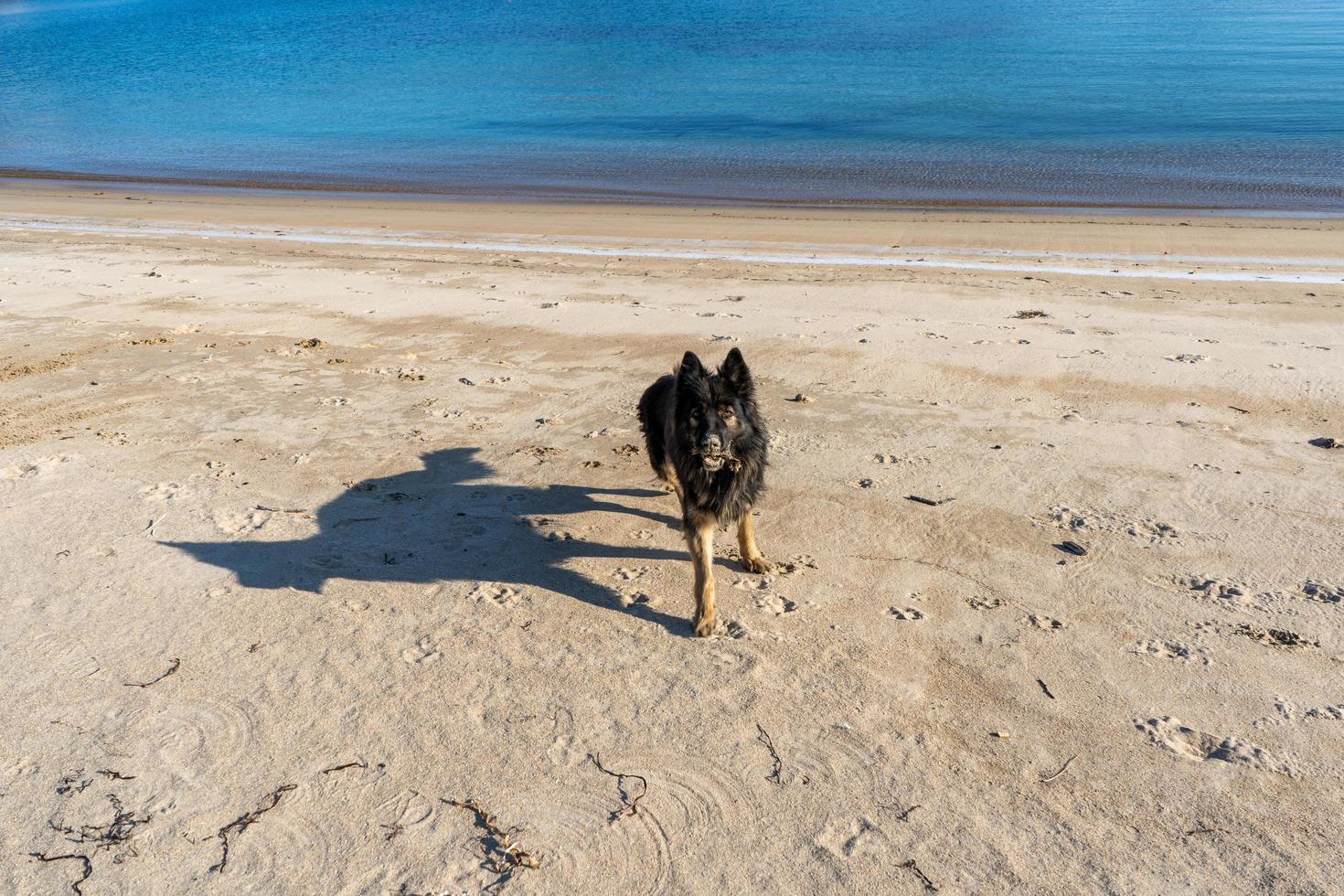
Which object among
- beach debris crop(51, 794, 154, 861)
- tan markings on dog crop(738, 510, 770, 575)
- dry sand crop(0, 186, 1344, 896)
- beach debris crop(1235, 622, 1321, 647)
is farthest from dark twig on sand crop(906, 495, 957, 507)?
beach debris crop(51, 794, 154, 861)

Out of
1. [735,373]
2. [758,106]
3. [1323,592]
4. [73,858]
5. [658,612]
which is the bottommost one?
[73,858]

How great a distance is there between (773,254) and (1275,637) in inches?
382

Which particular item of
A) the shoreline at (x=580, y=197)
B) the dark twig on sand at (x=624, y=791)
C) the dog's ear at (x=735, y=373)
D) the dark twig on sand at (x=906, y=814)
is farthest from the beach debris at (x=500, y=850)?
the shoreline at (x=580, y=197)

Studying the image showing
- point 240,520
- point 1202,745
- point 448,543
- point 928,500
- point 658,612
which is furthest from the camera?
point 928,500

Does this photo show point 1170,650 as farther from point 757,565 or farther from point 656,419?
point 656,419

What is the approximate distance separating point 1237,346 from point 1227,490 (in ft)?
10.4

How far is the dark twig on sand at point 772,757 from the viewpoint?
3076mm

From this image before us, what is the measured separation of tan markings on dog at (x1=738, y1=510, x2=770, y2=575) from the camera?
14.4 feet

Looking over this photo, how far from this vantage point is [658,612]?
4148mm

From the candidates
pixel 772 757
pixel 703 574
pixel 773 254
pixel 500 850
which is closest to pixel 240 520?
pixel 703 574

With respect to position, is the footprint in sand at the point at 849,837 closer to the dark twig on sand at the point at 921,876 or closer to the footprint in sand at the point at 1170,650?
the dark twig on sand at the point at 921,876

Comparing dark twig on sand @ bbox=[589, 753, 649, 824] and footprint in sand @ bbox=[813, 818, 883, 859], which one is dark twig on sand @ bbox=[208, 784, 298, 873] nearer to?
dark twig on sand @ bbox=[589, 753, 649, 824]

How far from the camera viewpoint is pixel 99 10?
94.4 metres

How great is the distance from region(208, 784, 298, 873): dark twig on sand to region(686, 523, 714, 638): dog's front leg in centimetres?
176
